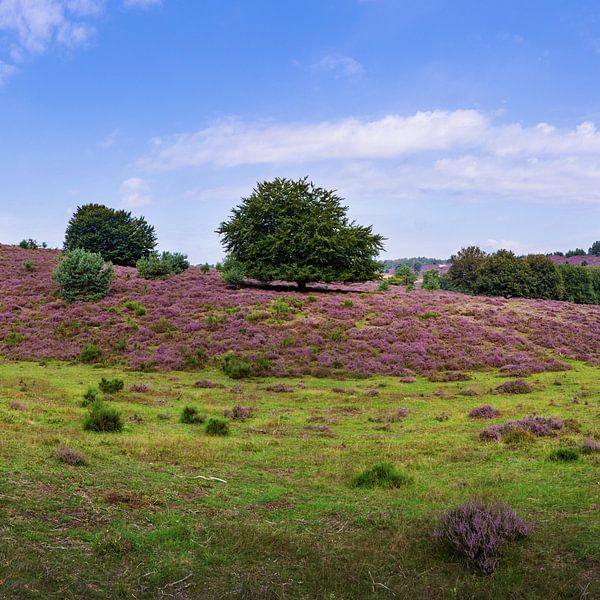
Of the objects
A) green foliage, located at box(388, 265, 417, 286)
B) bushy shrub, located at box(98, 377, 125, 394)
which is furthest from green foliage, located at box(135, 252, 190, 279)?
green foliage, located at box(388, 265, 417, 286)

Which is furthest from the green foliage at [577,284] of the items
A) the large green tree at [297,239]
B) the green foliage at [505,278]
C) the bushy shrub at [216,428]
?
the bushy shrub at [216,428]

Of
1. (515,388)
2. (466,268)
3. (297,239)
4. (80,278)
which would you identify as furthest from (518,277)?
(80,278)

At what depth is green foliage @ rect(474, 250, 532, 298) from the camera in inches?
3147

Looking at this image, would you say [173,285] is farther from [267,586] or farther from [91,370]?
[267,586]

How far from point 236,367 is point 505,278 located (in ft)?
202

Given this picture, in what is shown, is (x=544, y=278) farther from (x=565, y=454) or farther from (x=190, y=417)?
(x=190, y=417)

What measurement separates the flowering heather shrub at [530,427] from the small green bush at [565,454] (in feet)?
8.78

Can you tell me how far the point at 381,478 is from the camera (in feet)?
38.7

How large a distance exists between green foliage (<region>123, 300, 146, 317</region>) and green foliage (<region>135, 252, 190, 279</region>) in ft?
37.7

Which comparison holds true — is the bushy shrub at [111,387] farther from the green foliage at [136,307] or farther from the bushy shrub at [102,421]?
the green foliage at [136,307]

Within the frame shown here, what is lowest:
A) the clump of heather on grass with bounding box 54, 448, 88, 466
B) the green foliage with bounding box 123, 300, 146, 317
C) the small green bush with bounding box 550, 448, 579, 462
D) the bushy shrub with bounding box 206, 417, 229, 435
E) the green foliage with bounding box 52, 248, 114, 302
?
the bushy shrub with bounding box 206, 417, 229, 435

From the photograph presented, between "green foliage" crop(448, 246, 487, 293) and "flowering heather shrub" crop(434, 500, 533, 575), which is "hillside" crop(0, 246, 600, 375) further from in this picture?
"green foliage" crop(448, 246, 487, 293)

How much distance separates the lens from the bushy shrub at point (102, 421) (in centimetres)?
1611

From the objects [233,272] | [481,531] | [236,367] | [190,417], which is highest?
[233,272]
